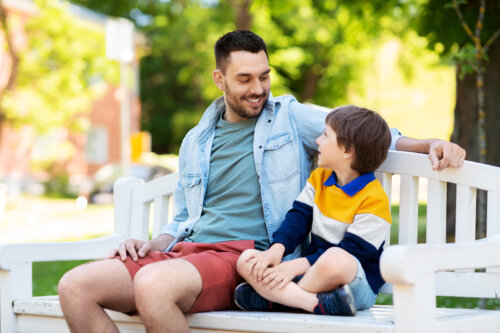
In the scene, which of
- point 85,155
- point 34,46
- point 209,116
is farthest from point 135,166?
point 209,116

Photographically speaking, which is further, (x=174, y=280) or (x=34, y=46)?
(x=34, y=46)

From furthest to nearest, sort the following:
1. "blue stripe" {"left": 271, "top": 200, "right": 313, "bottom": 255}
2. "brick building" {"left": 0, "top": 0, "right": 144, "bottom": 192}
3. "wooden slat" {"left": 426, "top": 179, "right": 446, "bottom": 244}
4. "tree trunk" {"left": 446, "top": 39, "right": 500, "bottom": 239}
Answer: "brick building" {"left": 0, "top": 0, "right": 144, "bottom": 192}
"tree trunk" {"left": 446, "top": 39, "right": 500, "bottom": 239}
"wooden slat" {"left": 426, "top": 179, "right": 446, "bottom": 244}
"blue stripe" {"left": 271, "top": 200, "right": 313, "bottom": 255}

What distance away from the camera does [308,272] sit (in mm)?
2873

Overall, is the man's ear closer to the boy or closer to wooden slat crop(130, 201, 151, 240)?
the boy

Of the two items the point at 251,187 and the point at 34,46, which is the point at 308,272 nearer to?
the point at 251,187

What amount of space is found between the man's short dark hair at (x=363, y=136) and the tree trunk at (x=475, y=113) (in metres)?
4.80

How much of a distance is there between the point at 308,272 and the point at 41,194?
24804 millimetres

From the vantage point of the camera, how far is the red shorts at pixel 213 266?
298 cm

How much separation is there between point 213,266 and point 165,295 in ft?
1.01

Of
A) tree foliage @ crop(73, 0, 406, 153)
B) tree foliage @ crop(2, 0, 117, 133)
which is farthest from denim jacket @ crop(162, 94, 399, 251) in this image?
tree foliage @ crop(73, 0, 406, 153)


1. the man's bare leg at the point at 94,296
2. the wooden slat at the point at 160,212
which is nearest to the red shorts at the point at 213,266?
the man's bare leg at the point at 94,296

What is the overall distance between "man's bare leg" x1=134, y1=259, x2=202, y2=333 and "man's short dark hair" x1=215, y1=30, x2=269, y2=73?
1.11m

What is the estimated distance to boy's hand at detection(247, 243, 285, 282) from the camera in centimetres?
289

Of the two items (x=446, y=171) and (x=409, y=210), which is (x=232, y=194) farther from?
(x=446, y=171)
